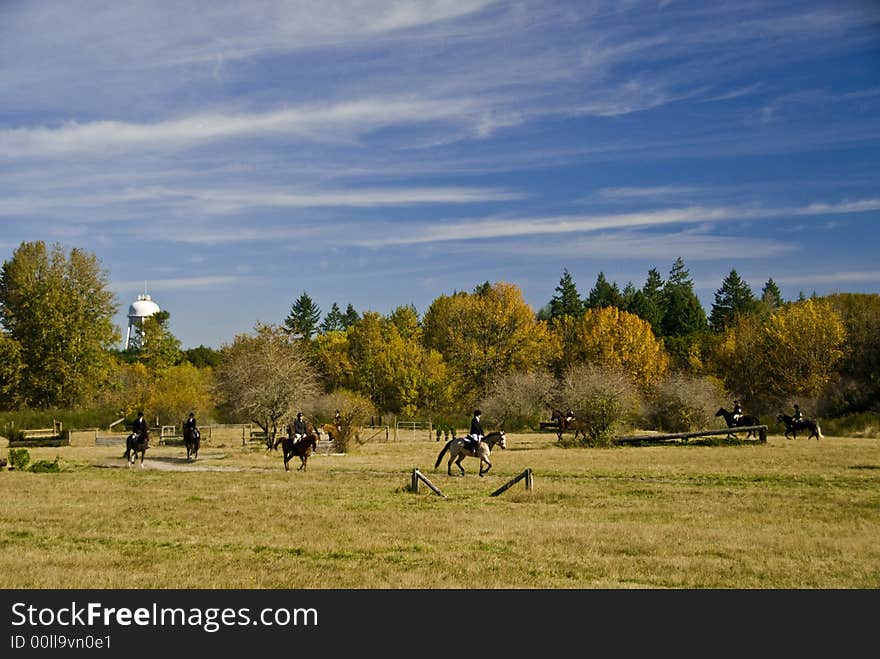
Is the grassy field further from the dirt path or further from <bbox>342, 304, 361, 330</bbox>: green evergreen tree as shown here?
<bbox>342, 304, 361, 330</bbox>: green evergreen tree

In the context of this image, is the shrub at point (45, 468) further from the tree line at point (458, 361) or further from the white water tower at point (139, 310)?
the white water tower at point (139, 310)

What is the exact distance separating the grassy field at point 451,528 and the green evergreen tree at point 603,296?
7658 centimetres

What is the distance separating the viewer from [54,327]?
59.0 meters

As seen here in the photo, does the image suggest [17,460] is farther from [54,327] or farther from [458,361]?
[458,361]

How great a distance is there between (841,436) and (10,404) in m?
55.0

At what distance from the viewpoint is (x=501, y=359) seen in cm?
7450

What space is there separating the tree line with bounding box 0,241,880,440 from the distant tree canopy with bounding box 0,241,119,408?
0.10 metres

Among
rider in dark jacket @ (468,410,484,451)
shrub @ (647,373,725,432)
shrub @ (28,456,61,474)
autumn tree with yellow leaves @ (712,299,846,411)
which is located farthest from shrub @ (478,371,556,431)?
shrub @ (28,456,61,474)

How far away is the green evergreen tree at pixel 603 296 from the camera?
340 ft

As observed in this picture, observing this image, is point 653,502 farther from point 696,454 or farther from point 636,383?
point 636,383

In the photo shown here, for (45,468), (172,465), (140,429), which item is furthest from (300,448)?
(45,468)

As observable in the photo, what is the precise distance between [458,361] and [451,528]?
60046mm

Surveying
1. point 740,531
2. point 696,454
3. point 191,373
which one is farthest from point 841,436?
point 191,373

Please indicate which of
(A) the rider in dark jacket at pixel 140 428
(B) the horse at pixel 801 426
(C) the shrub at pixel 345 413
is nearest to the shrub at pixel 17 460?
(A) the rider in dark jacket at pixel 140 428
